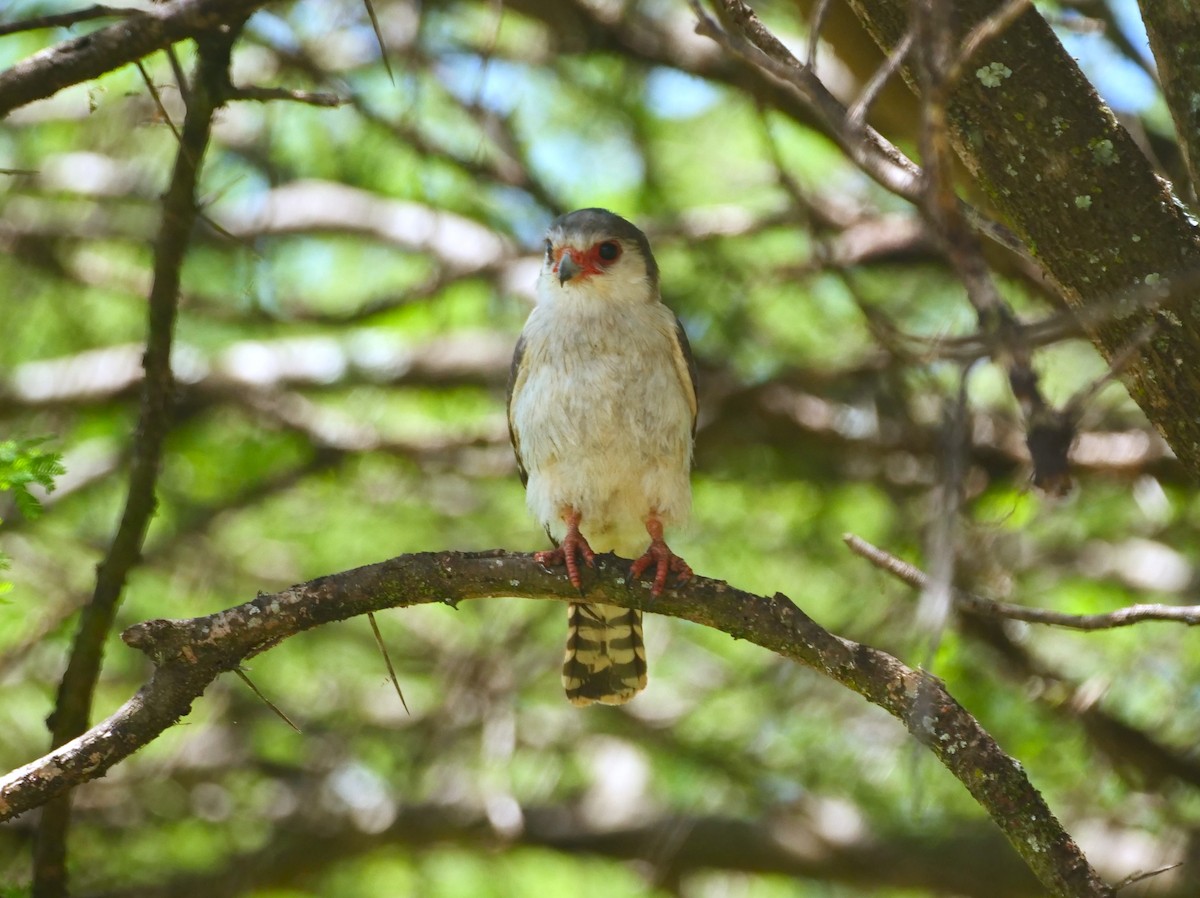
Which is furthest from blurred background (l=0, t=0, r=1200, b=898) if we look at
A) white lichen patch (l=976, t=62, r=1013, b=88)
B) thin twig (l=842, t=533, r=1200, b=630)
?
white lichen patch (l=976, t=62, r=1013, b=88)

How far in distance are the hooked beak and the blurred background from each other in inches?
34.4

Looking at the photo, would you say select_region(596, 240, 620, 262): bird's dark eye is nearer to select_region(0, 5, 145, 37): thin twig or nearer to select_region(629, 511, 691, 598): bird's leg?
select_region(629, 511, 691, 598): bird's leg

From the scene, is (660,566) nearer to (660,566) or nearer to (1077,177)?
(660,566)

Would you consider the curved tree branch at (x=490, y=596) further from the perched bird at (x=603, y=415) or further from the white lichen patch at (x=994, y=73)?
the white lichen patch at (x=994, y=73)

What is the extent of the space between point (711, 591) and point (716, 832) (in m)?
2.72

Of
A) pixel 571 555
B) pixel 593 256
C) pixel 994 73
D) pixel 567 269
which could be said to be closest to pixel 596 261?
pixel 593 256

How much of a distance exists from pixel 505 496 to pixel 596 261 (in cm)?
275

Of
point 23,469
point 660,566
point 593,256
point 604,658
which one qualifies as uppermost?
point 593,256

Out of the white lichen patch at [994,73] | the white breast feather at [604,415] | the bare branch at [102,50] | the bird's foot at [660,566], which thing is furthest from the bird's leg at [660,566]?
the bare branch at [102,50]

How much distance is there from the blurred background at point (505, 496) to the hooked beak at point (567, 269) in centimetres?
87

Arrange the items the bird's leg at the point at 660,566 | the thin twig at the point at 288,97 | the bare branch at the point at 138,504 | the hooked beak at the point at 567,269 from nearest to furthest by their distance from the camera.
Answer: the thin twig at the point at 288,97 < the bare branch at the point at 138,504 < the bird's leg at the point at 660,566 < the hooked beak at the point at 567,269

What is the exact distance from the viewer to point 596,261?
16.6ft

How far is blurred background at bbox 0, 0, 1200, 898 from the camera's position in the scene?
588cm

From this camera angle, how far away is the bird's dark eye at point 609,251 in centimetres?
509
